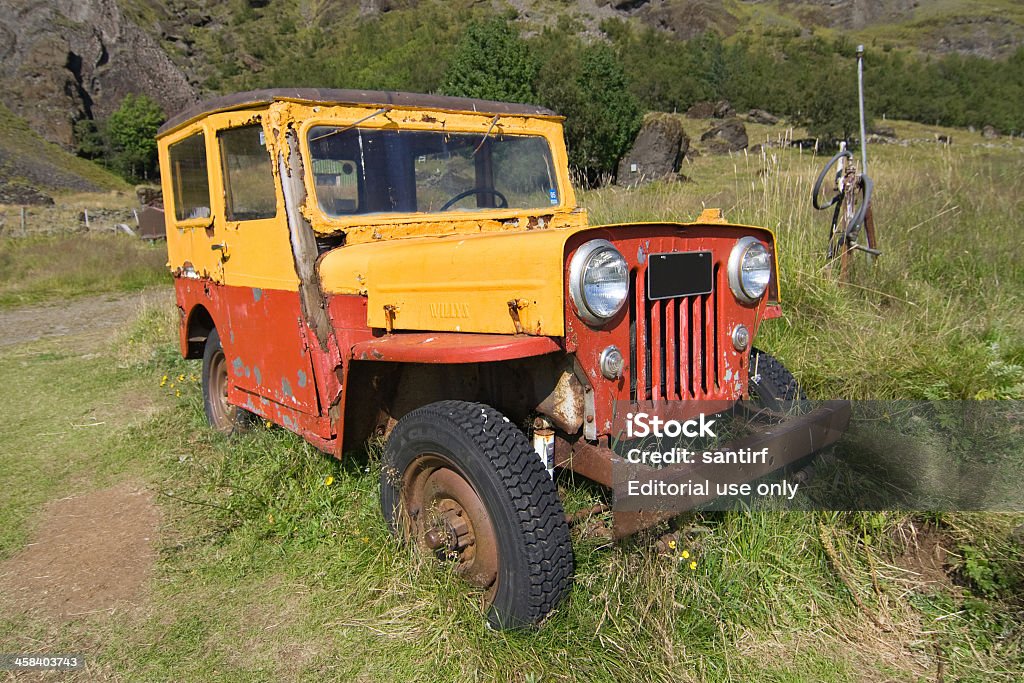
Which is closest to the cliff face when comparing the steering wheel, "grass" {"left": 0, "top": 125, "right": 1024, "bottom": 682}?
"grass" {"left": 0, "top": 125, "right": 1024, "bottom": 682}

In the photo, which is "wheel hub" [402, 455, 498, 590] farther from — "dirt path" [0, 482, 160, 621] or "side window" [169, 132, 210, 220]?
"side window" [169, 132, 210, 220]

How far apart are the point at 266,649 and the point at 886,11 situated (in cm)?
10747

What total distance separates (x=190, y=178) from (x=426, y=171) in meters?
1.57

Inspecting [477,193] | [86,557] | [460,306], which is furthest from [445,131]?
[86,557]

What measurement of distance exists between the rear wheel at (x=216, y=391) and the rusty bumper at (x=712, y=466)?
2.94m

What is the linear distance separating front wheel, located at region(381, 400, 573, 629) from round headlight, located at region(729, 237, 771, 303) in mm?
1113

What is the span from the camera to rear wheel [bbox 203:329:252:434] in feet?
15.9

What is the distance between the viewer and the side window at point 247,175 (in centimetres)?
348

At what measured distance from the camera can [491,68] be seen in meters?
21.0

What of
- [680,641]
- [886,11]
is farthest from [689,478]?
[886,11]

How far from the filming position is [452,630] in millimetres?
2570

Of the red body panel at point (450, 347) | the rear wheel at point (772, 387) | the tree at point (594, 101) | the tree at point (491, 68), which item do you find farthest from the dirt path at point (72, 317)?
the tree at point (594, 101)

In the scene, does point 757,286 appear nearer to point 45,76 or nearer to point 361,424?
point 361,424

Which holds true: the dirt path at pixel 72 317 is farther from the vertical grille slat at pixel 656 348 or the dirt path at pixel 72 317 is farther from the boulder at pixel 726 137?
the boulder at pixel 726 137
